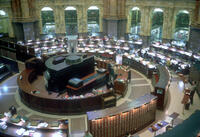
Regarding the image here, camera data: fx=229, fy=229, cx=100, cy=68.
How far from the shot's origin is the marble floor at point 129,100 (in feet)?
49.9

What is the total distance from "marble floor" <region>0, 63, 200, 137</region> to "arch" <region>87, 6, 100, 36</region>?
14.1 meters

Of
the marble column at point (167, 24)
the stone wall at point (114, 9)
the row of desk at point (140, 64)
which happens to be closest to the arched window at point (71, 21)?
the stone wall at point (114, 9)

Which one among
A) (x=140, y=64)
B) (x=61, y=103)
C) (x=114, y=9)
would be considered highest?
(x=114, y=9)

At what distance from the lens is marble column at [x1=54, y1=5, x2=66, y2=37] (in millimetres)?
33469

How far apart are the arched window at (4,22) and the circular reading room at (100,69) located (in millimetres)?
134

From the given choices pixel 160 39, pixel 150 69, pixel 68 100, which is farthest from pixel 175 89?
pixel 160 39

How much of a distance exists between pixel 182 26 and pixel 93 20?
1329 cm

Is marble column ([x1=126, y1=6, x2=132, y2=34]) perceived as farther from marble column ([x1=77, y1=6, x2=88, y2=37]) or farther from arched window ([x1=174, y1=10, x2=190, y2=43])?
arched window ([x1=174, y1=10, x2=190, y2=43])

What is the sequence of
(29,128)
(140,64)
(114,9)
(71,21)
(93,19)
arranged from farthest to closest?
(93,19) → (71,21) → (114,9) → (140,64) → (29,128)

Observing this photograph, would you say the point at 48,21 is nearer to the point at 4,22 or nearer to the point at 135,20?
the point at 4,22

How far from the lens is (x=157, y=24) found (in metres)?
30.9

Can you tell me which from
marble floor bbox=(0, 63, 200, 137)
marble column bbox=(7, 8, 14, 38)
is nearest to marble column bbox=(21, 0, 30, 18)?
marble column bbox=(7, 8, 14, 38)

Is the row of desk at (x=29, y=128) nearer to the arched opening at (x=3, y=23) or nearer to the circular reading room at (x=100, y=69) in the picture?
the circular reading room at (x=100, y=69)

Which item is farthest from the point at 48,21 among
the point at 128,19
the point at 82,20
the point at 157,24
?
the point at 157,24
